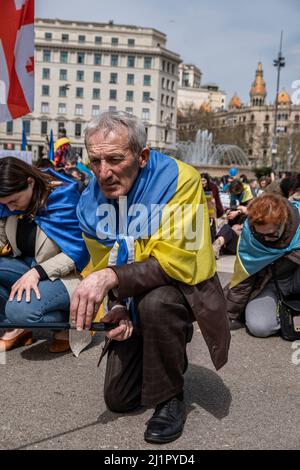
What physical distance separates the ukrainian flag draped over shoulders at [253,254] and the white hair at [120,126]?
199 cm

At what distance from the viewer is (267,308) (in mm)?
4402

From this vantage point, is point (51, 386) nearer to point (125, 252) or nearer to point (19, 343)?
point (19, 343)

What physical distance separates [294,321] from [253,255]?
A: 59cm

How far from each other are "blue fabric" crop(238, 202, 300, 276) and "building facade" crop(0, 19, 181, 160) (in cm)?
8492

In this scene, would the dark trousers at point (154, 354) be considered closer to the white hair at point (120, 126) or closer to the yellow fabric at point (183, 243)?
the yellow fabric at point (183, 243)

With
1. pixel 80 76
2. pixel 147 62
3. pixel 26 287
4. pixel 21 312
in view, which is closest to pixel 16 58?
pixel 26 287

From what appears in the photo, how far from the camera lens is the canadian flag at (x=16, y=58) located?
489cm

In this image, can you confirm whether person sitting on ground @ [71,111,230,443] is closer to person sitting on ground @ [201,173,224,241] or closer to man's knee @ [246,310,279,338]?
man's knee @ [246,310,279,338]

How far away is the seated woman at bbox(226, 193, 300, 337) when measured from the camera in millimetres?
4152

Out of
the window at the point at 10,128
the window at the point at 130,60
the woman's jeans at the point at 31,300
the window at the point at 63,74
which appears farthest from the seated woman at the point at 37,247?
the window at the point at 63,74

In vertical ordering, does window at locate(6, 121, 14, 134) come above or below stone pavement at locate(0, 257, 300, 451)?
above

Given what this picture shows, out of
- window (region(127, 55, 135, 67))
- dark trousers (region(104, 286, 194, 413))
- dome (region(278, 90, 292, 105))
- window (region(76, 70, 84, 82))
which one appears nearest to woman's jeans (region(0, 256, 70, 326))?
dark trousers (region(104, 286, 194, 413))

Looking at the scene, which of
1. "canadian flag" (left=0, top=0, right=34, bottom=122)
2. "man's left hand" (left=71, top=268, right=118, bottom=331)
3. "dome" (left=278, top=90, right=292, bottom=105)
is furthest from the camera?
"dome" (left=278, top=90, right=292, bottom=105)
